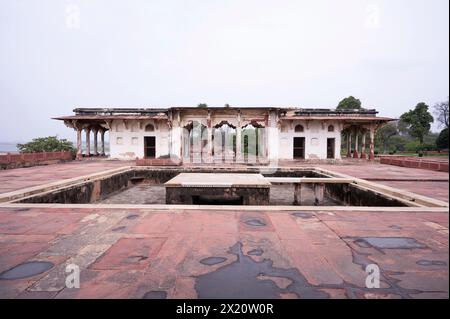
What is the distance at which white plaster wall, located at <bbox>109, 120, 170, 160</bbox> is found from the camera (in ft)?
73.9

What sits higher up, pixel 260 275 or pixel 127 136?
pixel 127 136

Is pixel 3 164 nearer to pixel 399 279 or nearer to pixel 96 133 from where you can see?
pixel 96 133

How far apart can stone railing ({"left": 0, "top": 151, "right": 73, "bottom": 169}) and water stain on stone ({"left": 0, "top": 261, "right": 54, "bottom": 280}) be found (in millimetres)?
14484

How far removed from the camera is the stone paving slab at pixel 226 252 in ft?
8.43

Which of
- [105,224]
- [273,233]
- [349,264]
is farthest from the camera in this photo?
[105,224]

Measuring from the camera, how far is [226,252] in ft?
11.3

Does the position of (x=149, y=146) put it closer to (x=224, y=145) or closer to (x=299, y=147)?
(x=224, y=145)

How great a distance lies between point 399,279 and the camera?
9.05 ft

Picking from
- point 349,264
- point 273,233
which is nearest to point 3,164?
point 273,233

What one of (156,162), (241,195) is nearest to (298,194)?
(241,195)

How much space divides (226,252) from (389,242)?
2.40m

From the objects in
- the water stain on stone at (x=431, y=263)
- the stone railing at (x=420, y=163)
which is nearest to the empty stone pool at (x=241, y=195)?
the water stain on stone at (x=431, y=263)

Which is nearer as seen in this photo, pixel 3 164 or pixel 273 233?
pixel 273 233
